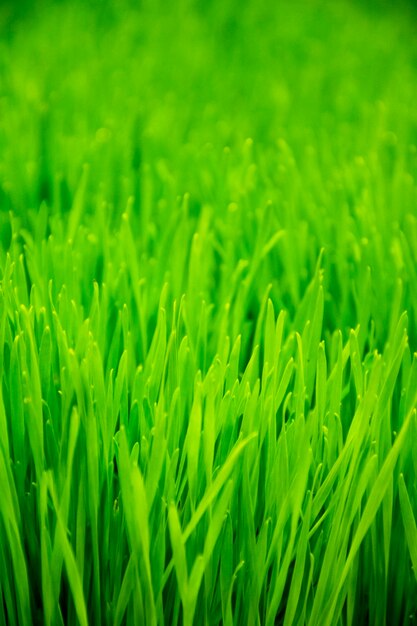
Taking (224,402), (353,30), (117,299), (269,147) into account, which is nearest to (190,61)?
(269,147)

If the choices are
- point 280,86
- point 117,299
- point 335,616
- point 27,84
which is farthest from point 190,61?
point 335,616

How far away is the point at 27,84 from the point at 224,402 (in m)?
1.21

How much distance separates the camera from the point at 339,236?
3.40ft

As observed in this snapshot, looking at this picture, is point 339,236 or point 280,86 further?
point 280,86

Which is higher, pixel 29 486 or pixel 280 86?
pixel 280 86

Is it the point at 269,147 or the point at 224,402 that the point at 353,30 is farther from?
the point at 224,402

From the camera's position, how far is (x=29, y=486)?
67 centimetres

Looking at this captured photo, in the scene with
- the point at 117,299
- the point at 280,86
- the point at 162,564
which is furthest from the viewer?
the point at 280,86

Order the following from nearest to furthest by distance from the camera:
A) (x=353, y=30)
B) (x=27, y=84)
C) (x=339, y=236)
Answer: (x=339, y=236) → (x=27, y=84) → (x=353, y=30)

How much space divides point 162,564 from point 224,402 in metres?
0.14

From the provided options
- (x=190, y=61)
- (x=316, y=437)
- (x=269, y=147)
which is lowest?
(x=316, y=437)

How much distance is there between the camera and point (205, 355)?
0.78 m

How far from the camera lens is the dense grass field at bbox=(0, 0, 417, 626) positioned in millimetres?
600

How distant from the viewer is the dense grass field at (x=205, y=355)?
60cm
